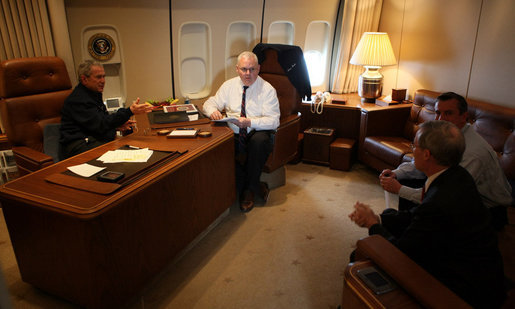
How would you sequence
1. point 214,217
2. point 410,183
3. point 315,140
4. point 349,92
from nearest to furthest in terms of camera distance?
1. point 410,183
2. point 214,217
3. point 315,140
4. point 349,92

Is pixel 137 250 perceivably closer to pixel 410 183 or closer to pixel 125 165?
pixel 125 165

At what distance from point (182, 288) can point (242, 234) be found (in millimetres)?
715

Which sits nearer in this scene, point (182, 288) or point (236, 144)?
point (182, 288)

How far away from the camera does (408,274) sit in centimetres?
138

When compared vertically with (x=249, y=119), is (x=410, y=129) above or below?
below

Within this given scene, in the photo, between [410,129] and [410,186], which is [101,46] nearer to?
[410,186]

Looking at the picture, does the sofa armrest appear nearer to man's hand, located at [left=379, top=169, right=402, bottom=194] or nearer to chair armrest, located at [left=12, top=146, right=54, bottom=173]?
man's hand, located at [left=379, top=169, right=402, bottom=194]

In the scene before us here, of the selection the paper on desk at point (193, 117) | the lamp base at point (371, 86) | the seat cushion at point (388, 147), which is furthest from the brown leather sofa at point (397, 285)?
the lamp base at point (371, 86)

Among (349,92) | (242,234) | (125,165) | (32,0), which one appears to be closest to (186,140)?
(125,165)

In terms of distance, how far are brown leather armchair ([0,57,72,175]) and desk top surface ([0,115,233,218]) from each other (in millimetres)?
670

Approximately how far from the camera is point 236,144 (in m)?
3.28

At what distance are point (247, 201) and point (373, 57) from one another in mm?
2259

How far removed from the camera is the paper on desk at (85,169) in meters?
2.00

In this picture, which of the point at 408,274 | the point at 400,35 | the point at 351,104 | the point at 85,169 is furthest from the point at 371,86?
the point at 85,169
